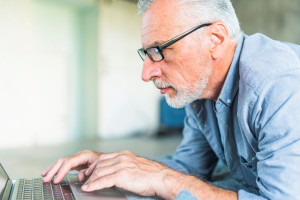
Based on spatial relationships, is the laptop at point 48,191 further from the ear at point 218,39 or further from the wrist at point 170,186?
the ear at point 218,39

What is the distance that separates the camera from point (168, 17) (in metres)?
0.94

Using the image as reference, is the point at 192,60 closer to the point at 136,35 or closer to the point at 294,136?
the point at 294,136

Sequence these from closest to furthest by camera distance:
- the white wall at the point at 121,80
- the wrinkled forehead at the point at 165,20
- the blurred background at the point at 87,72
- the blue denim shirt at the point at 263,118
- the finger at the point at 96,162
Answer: the blue denim shirt at the point at 263,118, the finger at the point at 96,162, the wrinkled forehead at the point at 165,20, the blurred background at the point at 87,72, the white wall at the point at 121,80

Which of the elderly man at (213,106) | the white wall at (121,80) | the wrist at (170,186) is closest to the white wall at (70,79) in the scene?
the white wall at (121,80)

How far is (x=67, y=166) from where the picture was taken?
87 centimetres

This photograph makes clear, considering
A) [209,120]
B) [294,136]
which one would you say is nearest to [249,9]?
[209,120]

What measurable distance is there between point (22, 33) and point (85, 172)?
13.4ft

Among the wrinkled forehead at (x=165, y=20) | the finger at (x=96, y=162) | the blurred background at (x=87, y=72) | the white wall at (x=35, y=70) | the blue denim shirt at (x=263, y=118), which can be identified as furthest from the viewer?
the blurred background at (x=87, y=72)

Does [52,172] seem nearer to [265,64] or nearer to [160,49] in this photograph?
[160,49]

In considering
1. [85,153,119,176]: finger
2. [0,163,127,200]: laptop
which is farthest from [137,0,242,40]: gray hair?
[0,163,127,200]: laptop

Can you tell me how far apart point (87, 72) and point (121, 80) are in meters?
0.63

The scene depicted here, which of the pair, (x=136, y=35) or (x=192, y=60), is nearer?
(x=192, y=60)

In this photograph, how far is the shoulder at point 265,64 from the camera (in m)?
0.77

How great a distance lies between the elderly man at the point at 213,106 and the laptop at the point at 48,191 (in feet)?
0.09
